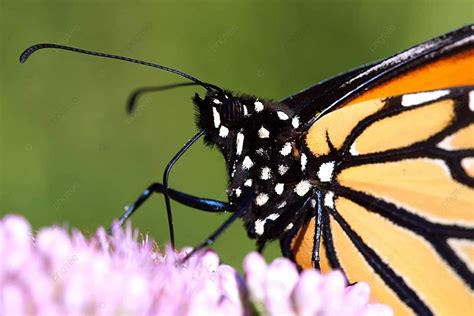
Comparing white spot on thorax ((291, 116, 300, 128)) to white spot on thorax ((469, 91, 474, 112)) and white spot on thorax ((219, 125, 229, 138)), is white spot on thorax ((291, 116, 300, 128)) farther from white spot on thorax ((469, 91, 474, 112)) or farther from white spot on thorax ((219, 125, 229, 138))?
white spot on thorax ((469, 91, 474, 112))

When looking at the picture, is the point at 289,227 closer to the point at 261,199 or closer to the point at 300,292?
the point at 261,199

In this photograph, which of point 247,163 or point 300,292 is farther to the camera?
point 247,163

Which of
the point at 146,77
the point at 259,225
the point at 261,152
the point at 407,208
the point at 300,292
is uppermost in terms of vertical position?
the point at 146,77

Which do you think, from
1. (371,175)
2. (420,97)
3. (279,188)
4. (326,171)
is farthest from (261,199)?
(420,97)

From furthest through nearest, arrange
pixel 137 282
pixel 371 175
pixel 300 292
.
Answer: pixel 371 175 → pixel 300 292 → pixel 137 282

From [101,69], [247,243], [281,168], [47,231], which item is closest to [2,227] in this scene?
Result: [47,231]

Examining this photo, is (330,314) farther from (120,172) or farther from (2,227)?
(120,172)

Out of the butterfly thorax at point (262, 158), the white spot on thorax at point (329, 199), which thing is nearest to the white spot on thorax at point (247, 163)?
the butterfly thorax at point (262, 158)

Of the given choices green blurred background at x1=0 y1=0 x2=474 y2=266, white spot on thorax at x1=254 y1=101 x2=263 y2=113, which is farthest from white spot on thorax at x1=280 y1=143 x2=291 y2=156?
green blurred background at x1=0 y1=0 x2=474 y2=266
